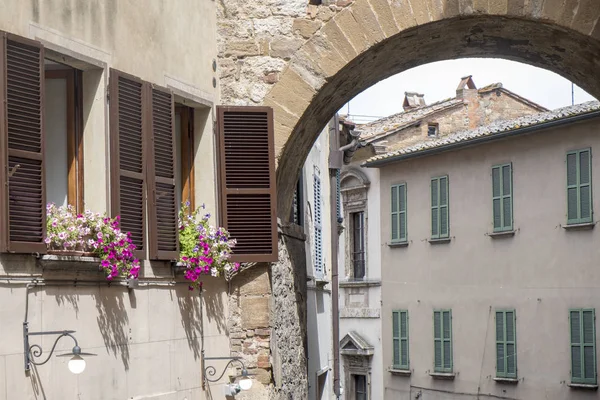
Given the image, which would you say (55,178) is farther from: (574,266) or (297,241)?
(574,266)

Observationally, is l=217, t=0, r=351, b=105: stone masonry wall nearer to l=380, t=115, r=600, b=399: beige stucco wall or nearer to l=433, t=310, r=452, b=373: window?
l=380, t=115, r=600, b=399: beige stucco wall

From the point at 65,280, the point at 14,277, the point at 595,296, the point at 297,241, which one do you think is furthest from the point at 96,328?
the point at 595,296

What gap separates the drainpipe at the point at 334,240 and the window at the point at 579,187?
4.10m

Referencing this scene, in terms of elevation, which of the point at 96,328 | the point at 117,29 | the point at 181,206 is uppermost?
the point at 117,29

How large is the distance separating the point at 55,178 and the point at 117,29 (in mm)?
1135

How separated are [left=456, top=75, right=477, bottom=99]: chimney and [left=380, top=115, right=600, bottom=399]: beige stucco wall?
10.1 ft

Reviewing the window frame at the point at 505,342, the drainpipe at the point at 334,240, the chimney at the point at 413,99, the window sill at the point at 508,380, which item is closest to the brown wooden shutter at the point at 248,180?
the drainpipe at the point at 334,240

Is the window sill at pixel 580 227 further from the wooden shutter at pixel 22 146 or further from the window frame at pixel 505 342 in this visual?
the wooden shutter at pixel 22 146

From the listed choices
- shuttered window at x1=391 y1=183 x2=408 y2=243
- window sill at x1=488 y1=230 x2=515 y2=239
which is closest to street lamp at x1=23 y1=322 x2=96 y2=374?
window sill at x1=488 y1=230 x2=515 y2=239

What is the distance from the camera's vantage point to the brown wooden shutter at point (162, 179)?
870 centimetres

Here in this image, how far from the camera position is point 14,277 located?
696 centimetres

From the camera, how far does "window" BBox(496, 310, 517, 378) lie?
73.0 ft

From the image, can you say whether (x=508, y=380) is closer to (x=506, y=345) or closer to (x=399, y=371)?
(x=506, y=345)

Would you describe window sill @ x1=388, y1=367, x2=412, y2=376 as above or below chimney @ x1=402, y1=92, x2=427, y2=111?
below
